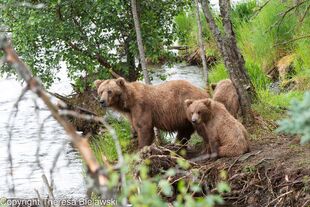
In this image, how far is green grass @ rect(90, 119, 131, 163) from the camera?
33.5ft

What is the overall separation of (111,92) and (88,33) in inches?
130

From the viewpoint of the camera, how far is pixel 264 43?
16.1m

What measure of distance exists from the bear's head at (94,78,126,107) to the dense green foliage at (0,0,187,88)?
2514 mm

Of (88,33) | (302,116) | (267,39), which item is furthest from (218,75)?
(302,116)

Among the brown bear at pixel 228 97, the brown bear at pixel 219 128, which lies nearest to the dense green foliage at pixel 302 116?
the brown bear at pixel 219 128

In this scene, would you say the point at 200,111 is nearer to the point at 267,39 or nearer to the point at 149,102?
the point at 149,102

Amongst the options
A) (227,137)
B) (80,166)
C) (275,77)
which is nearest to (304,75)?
(275,77)

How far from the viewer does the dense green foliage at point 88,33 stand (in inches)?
452

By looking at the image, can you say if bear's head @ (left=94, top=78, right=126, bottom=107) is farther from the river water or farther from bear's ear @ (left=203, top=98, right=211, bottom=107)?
bear's ear @ (left=203, top=98, right=211, bottom=107)

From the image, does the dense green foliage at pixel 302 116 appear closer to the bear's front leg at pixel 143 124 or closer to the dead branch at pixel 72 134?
the dead branch at pixel 72 134

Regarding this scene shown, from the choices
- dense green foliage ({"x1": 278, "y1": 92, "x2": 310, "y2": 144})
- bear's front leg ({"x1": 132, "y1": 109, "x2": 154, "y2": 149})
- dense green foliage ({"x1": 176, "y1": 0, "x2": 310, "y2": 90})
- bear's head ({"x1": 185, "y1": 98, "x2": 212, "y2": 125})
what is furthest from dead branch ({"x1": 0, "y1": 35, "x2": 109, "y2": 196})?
dense green foliage ({"x1": 176, "y1": 0, "x2": 310, "y2": 90})

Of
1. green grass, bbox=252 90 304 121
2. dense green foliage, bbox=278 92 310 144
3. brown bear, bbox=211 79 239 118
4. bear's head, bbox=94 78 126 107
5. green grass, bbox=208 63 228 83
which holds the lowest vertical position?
green grass, bbox=252 90 304 121

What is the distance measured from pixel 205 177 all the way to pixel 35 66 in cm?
488

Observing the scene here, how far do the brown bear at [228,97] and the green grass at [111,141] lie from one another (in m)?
1.68
